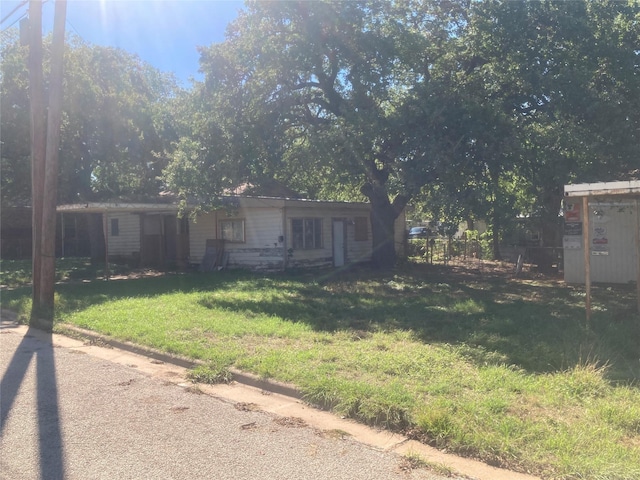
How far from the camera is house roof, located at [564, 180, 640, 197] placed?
7523mm

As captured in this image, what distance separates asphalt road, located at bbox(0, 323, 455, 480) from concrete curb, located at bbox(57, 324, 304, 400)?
1.71ft

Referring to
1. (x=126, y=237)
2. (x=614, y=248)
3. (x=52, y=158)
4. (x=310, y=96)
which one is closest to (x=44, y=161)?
(x=52, y=158)

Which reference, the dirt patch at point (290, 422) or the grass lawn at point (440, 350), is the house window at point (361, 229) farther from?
the dirt patch at point (290, 422)

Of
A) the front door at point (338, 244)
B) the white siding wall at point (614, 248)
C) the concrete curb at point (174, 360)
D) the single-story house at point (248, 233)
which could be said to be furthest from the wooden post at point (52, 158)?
the white siding wall at point (614, 248)

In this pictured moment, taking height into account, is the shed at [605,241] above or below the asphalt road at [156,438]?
above

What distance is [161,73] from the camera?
98.2 ft

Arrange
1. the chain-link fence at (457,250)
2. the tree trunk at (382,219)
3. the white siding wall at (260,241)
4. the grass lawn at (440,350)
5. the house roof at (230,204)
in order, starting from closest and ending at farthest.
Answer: the grass lawn at (440,350) → the house roof at (230,204) → the tree trunk at (382,219) → the white siding wall at (260,241) → the chain-link fence at (457,250)

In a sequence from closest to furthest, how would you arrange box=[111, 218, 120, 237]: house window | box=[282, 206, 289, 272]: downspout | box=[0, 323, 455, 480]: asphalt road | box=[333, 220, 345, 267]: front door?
box=[0, 323, 455, 480]: asphalt road < box=[282, 206, 289, 272]: downspout < box=[333, 220, 345, 267]: front door < box=[111, 218, 120, 237]: house window

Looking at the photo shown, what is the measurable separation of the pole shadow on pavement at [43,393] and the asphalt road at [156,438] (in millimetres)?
11

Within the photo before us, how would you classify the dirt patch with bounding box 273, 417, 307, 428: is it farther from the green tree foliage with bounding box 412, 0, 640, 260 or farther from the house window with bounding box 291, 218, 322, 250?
the house window with bounding box 291, 218, 322, 250

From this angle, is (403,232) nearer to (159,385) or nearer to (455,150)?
(455,150)

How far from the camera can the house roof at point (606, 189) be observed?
24.7 feet

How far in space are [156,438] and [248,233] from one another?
15.6 metres

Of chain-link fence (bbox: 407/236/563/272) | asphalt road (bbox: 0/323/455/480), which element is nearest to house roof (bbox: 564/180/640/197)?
asphalt road (bbox: 0/323/455/480)
